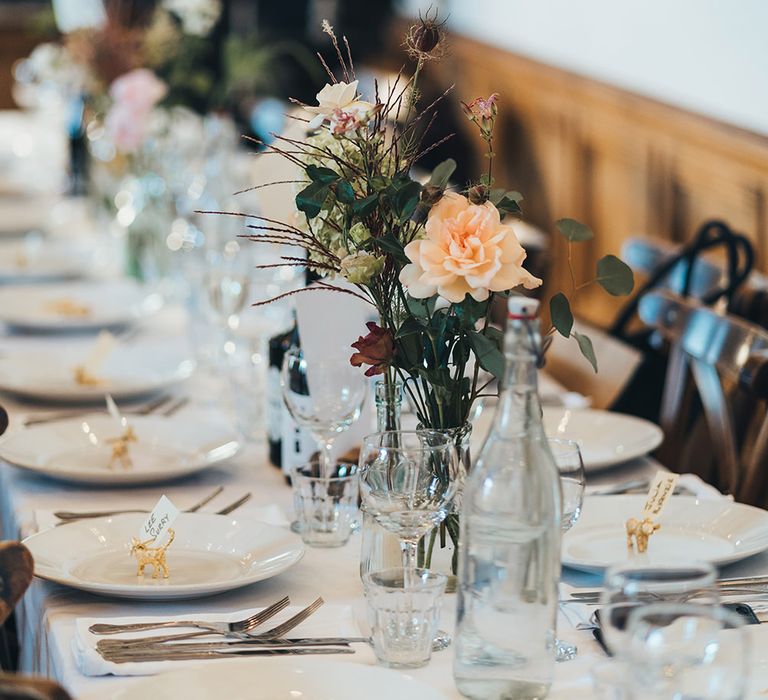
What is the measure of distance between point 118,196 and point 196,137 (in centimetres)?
91

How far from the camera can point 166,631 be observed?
1281 mm

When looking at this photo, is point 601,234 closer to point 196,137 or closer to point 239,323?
point 196,137

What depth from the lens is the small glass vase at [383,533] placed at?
54.0 inches

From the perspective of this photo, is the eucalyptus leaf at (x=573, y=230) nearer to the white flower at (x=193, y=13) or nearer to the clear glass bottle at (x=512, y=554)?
the clear glass bottle at (x=512, y=554)

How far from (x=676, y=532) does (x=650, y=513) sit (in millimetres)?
158

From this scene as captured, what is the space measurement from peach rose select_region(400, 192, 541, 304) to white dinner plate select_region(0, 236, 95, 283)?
2.25 metres

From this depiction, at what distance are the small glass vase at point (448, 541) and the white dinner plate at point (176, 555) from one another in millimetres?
148

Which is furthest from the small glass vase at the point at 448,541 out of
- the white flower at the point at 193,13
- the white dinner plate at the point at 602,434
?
the white flower at the point at 193,13

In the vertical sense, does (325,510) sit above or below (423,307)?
below

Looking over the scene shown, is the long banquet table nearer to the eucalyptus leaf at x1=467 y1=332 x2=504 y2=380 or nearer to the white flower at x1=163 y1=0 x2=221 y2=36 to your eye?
the eucalyptus leaf at x1=467 y1=332 x2=504 y2=380

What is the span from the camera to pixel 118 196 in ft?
11.4

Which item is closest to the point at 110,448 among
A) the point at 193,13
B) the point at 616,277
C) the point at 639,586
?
the point at 616,277

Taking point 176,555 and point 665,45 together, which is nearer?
point 176,555

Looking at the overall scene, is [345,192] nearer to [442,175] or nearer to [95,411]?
[442,175]
